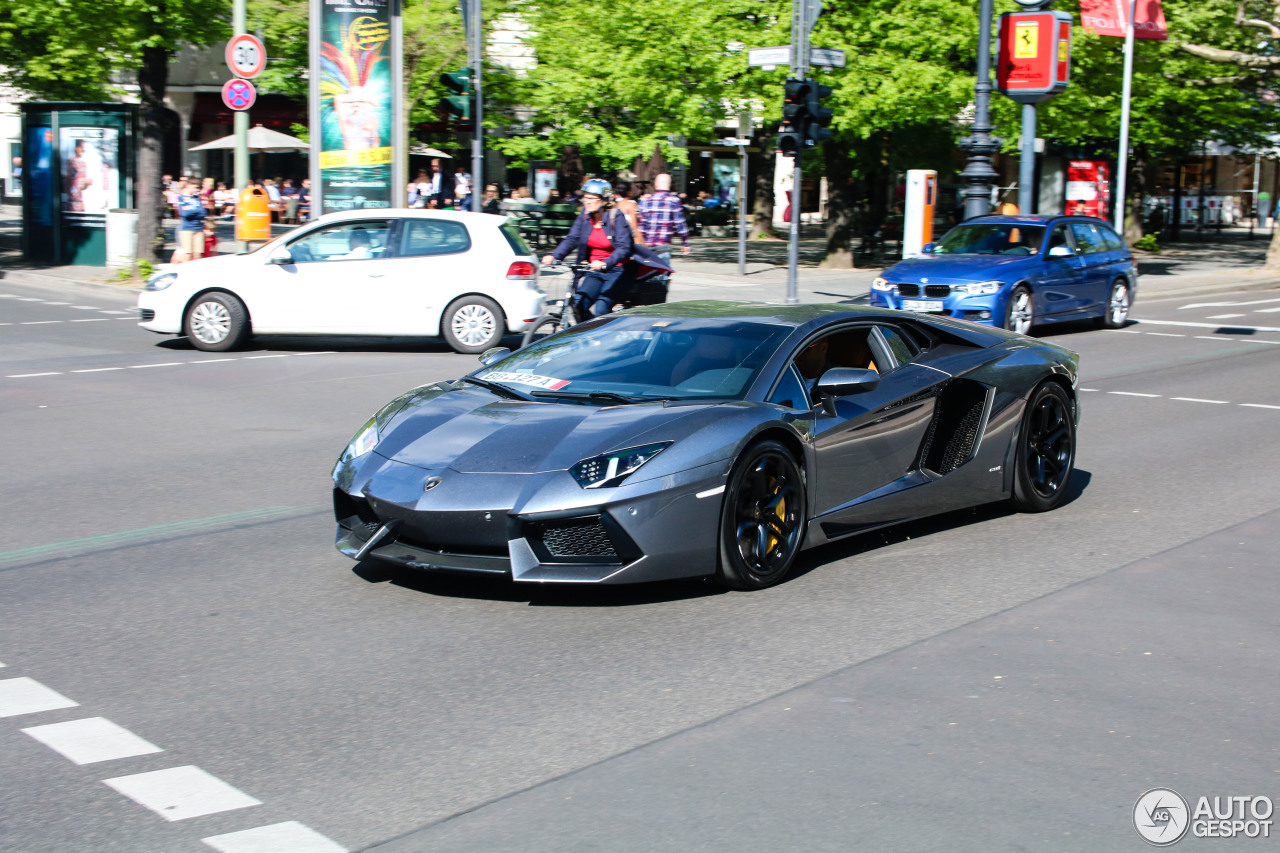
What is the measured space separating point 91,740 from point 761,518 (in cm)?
292

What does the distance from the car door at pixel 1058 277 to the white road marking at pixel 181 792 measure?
15534 mm

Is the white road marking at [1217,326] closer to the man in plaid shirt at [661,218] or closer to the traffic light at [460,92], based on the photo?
the man in plaid shirt at [661,218]

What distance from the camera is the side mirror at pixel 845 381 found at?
6.61 metres

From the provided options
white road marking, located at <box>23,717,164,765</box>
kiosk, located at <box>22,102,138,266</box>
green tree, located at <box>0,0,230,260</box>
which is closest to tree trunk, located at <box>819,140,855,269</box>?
green tree, located at <box>0,0,230,260</box>

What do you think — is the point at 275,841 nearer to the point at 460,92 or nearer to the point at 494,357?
the point at 494,357

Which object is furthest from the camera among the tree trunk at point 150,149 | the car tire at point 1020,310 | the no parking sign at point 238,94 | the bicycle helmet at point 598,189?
the tree trunk at point 150,149

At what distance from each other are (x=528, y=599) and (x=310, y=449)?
13.9ft

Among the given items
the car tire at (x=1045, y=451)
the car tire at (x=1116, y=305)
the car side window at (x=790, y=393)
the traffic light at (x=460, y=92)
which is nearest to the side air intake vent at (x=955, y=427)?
the car tire at (x=1045, y=451)

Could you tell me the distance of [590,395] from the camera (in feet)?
21.5

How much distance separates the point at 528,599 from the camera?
20.1 ft

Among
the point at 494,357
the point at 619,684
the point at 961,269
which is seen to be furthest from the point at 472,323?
the point at 619,684

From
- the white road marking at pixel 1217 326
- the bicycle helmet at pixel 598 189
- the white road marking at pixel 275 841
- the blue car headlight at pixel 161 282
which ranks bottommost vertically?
the white road marking at pixel 275 841

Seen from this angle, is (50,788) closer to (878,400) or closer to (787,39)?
(878,400)

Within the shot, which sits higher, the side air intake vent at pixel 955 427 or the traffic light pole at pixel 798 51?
the traffic light pole at pixel 798 51
